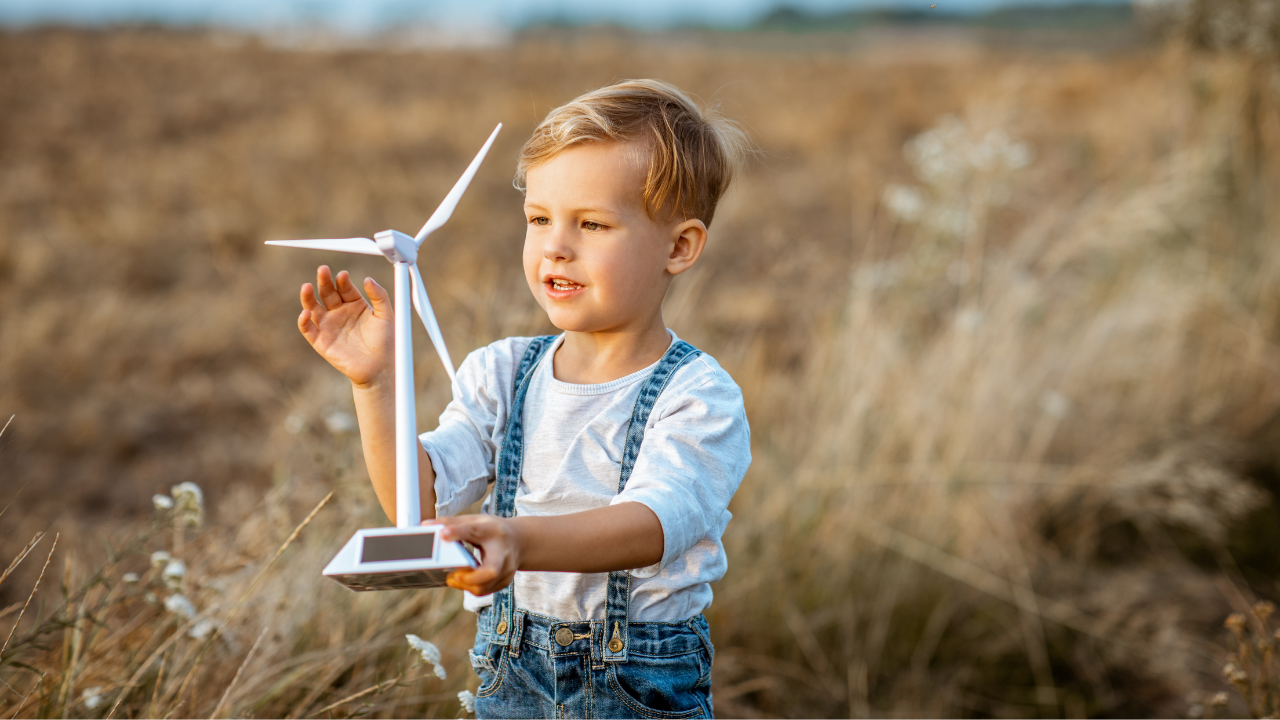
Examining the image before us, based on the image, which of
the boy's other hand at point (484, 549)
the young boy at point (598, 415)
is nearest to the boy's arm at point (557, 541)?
the boy's other hand at point (484, 549)

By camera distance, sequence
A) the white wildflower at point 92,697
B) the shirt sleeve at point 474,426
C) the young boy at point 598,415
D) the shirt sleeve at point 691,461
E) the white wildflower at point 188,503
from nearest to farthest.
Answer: the shirt sleeve at point 691,461
the young boy at point 598,415
the shirt sleeve at point 474,426
the white wildflower at point 92,697
the white wildflower at point 188,503

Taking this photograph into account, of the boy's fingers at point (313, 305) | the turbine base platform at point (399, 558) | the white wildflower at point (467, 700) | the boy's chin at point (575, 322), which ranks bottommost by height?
the white wildflower at point (467, 700)

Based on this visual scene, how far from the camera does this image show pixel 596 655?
1.53 metres

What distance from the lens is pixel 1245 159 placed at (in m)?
5.51

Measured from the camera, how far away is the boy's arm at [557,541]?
1.08 m

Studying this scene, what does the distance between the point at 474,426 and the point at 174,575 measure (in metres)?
0.81

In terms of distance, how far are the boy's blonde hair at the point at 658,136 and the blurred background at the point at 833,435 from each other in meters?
0.25

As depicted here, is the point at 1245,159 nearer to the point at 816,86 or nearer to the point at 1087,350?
the point at 1087,350

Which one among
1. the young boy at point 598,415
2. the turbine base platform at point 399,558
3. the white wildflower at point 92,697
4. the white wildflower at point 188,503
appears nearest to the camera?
the turbine base platform at point 399,558

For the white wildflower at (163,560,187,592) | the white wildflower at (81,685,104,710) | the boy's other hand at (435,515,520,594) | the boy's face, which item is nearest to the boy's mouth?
the boy's face

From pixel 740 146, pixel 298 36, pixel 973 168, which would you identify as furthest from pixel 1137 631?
pixel 298 36

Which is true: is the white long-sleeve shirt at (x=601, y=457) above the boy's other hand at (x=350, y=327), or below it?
below

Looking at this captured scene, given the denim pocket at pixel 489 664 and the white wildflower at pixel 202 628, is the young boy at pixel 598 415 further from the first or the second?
the white wildflower at pixel 202 628

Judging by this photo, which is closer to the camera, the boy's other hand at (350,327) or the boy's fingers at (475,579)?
the boy's fingers at (475,579)
